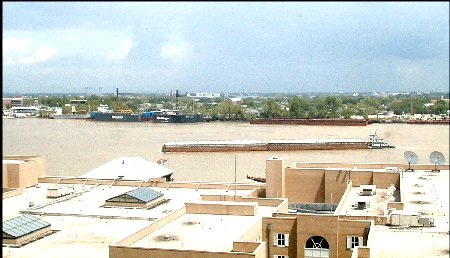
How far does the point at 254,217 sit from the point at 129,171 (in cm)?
959

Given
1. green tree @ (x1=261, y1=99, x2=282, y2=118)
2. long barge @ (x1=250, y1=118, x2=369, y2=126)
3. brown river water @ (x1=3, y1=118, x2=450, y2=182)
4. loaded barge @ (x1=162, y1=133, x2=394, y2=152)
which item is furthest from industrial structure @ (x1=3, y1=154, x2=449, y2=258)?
green tree @ (x1=261, y1=99, x2=282, y2=118)

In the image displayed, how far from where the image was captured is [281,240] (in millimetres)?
13070

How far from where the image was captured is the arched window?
41.7 ft

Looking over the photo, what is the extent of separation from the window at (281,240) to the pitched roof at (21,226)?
4.80 metres

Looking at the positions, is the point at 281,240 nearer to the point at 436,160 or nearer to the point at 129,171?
the point at 129,171

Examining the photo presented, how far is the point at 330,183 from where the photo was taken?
19172 mm

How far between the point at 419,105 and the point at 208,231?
87552 millimetres

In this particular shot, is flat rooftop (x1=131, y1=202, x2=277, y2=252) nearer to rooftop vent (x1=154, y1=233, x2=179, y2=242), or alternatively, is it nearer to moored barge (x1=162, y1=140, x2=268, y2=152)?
rooftop vent (x1=154, y1=233, x2=179, y2=242)

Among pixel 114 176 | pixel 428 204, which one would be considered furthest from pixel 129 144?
pixel 428 204

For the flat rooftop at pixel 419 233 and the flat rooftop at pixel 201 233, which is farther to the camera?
the flat rooftop at pixel 201 233

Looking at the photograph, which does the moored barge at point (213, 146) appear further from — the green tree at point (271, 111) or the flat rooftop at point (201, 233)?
the green tree at point (271, 111)

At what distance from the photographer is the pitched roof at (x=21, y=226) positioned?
12.4 metres

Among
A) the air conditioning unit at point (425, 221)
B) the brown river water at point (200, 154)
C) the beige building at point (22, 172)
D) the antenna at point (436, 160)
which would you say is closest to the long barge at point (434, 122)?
Result: the brown river water at point (200, 154)

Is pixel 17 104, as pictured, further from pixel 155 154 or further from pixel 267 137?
pixel 155 154
